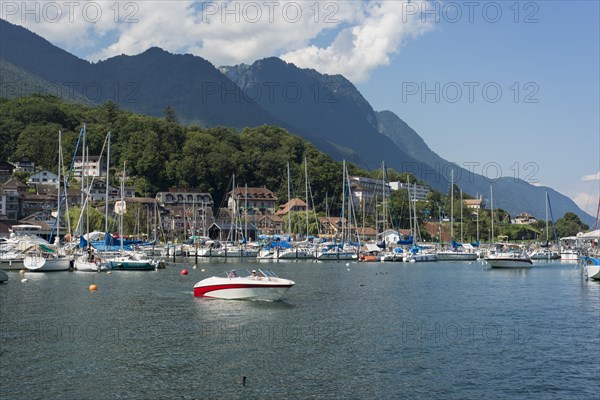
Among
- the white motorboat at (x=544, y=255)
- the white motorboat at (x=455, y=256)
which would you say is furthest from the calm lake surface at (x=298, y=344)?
the white motorboat at (x=544, y=255)

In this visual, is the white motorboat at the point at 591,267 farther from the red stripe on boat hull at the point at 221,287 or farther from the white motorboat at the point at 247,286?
the red stripe on boat hull at the point at 221,287

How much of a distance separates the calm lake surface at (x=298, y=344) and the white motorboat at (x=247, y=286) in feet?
2.42

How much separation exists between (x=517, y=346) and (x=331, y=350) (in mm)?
10007

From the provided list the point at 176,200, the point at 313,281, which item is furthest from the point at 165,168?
the point at 313,281

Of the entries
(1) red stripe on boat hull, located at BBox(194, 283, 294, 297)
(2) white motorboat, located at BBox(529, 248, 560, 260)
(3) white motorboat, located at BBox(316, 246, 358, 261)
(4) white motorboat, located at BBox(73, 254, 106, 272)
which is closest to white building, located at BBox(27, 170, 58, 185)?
(3) white motorboat, located at BBox(316, 246, 358, 261)

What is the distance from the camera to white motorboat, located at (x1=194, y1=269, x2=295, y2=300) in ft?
150

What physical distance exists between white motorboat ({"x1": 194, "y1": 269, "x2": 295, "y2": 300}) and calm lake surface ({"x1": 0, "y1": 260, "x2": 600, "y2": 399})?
736 mm

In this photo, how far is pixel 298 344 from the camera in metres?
32.6

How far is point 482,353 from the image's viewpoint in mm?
31375

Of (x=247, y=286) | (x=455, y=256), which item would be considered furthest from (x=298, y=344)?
(x=455, y=256)

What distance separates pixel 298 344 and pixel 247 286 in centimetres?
1411

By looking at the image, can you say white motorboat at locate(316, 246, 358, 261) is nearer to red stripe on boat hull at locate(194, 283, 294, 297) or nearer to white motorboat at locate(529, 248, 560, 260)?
white motorboat at locate(529, 248, 560, 260)

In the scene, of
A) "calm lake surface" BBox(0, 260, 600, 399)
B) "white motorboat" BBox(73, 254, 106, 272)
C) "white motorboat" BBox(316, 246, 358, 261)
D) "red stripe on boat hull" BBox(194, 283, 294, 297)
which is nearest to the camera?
Answer: "calm lake surface" BBox(0, 260, 600, 399)

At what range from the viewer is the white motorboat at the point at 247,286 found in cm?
4581
